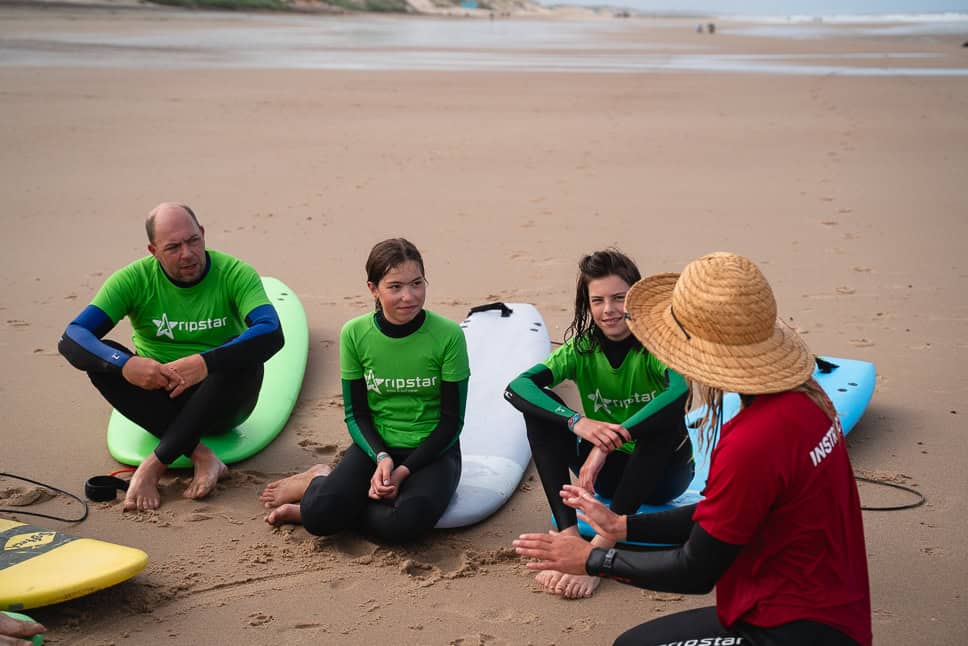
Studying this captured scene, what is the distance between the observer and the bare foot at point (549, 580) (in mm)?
3207

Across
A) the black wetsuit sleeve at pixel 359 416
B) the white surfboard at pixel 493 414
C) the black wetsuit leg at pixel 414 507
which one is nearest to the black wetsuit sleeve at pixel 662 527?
the black wetsuit leg at pixel 414 507

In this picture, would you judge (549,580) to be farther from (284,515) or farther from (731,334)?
(731,334)

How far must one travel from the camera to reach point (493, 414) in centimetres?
441

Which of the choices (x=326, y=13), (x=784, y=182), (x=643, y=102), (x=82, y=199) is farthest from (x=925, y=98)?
(x=326, y=13)

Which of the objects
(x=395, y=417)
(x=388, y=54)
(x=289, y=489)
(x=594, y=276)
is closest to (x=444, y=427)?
(x=395, y=417)

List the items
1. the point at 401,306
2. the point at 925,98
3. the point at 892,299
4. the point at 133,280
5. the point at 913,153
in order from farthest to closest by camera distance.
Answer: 1. the point at 925,98
2. the point at 913,153
3. the point at 892,299
4. the point at 133,280
5. the point at 401,306

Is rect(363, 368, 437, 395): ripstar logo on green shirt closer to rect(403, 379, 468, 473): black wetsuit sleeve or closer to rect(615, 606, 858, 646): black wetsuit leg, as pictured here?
rect(403, 379, 468, 473): black wetsuit sleeve

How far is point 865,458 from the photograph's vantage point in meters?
4.08

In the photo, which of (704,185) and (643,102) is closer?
(704,185)

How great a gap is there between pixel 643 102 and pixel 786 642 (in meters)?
12.6

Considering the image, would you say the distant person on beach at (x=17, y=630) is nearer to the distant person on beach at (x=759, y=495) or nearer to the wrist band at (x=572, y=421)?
the distant person on beach at (x=759, y=495)

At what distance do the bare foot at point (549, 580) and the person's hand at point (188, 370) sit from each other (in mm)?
1519

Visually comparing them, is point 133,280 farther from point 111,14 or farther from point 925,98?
point 111,14

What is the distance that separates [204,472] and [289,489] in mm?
418
